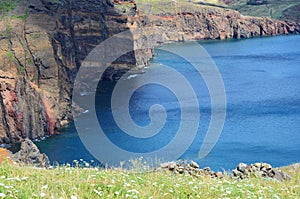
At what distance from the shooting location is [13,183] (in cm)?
1152

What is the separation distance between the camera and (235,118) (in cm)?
7631

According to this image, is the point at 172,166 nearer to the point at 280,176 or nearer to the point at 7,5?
the point at 280,176

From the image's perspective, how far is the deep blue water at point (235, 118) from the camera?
60.4 metres

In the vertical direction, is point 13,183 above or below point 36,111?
above

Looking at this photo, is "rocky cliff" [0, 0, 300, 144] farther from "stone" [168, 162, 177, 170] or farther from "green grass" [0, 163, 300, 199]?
"green grass" [0, 163, 300, 199]

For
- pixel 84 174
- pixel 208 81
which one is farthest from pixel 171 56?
pixel 84 174

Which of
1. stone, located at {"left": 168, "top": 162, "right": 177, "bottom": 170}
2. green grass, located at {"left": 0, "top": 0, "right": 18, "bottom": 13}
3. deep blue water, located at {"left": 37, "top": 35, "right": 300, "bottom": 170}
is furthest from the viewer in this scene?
green grass, located at {"left": 0, "top": 0, "right": 18, "bottom": 13}

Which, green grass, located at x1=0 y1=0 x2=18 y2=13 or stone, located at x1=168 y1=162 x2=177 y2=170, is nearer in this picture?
stone, located at x1=168 y1=162 x2=177 y2=170

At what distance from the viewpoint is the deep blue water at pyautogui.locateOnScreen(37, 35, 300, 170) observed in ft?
198

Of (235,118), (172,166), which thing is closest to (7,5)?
(235,118)

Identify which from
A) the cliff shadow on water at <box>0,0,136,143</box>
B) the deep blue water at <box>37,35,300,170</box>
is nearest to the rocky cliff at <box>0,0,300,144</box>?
the cliff shadow on water at <box>0,0,136,143</box>

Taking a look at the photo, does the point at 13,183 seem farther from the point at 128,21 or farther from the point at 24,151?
the point at 128,21

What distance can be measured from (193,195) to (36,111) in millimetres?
71706

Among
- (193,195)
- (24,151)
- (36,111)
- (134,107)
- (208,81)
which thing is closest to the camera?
(193,195)
